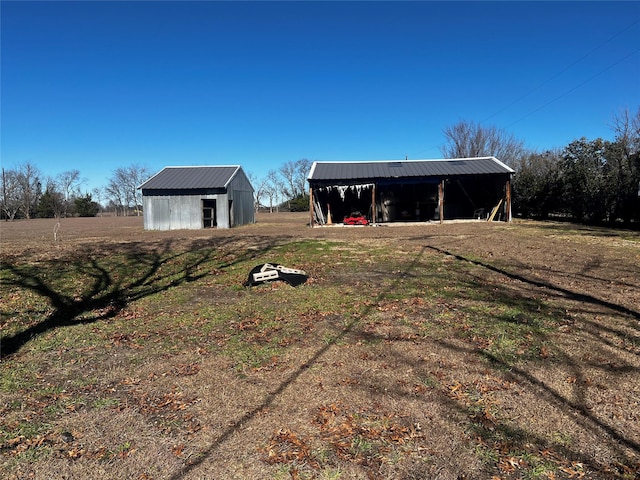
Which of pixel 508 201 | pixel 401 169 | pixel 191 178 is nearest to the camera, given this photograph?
pixel 508 201

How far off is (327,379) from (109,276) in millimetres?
7745

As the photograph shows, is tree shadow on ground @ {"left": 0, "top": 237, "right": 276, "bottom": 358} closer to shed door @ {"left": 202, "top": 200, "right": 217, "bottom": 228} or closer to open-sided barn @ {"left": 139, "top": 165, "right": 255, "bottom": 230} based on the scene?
open-sided barn @ {"left": 139, "top": 165, "right": 255, "bottom": 230}

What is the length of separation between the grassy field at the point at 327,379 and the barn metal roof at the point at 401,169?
18.1 metres

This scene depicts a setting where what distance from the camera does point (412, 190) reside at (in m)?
31.2

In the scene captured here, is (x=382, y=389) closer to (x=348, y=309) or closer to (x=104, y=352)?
(x=348, y=309)

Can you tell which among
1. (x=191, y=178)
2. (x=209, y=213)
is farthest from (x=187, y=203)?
(x=191, y=178)

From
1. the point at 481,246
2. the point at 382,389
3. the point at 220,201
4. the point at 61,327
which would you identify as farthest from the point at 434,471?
the point at 220,201

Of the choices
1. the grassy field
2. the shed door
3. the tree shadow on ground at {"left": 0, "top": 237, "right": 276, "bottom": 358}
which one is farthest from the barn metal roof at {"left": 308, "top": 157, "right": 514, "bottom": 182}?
the grassy field

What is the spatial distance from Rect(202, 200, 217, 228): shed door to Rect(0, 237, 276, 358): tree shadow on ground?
41.7ft

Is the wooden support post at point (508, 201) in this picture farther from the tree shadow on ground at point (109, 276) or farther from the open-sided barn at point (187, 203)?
the open-sided barn at point (187, 203)

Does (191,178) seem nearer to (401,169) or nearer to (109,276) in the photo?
(401,169)

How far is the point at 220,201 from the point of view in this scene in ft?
90.3

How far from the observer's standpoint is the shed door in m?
27.8

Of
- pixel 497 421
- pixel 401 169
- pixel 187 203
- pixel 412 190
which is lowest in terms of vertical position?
pixel 497 421
